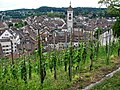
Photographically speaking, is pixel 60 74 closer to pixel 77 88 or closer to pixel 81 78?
pixel 81 78

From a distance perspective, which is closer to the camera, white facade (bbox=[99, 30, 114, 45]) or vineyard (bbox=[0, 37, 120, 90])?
vineyard (bbox=[0, 37, 120, 90])

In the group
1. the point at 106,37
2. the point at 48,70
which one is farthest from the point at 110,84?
the point at 106,37

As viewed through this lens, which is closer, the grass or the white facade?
the grass

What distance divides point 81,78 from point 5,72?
2.83 metres

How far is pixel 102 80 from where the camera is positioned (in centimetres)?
1185

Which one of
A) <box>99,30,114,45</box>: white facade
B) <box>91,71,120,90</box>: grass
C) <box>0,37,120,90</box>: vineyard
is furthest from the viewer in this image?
<box>99,30,114,45</box>: white facade

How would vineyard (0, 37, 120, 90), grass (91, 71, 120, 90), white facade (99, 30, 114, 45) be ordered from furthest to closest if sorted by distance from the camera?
1. white facade (99, 30, 114, 45)
2. vineyard (0, 37, 120, 90)
3. grass (91, 71, 120, 90)

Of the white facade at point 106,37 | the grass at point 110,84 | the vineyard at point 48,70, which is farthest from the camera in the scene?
the white facade at point 106,37

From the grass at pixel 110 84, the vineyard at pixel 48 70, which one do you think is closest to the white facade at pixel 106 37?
the vineyard at pixel 48 70

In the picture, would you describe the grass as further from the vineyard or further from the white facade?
the white facade

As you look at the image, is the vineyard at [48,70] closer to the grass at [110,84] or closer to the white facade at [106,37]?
the grass at [110,84]

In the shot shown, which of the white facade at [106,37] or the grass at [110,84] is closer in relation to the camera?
the grass at [110,84]

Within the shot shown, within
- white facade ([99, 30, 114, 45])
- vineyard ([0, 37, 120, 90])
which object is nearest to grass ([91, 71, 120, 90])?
vineyard ([0, 37, 120, 90])

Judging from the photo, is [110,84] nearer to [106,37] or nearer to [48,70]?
[48,70]
